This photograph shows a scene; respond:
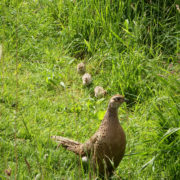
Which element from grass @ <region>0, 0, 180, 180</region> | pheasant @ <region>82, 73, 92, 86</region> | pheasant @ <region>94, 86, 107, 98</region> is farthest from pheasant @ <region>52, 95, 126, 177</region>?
pheasant @ <region>82, 73, 92, 86</region>

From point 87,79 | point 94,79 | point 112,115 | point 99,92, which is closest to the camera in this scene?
point 112,115

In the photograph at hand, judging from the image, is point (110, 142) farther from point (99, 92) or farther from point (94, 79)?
point (94, 79)

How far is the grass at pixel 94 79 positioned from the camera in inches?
150

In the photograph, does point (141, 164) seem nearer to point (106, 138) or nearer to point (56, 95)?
point (106, 138)

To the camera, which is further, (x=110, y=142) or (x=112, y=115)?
(x=112, y=115)

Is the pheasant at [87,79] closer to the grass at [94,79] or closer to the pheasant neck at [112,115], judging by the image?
the grass at [94,79]

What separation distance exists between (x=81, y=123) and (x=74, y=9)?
1955 millimetres

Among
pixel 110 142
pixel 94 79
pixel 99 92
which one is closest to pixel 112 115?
pixel 110 142

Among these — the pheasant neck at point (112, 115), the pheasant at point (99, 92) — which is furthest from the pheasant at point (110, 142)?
the pheasant at point (99, 92)

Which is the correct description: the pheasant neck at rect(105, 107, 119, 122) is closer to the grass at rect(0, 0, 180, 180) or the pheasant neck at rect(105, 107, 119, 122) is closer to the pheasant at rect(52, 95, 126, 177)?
the pheasant at rect(52, 95, 126, 177)

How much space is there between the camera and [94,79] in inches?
212

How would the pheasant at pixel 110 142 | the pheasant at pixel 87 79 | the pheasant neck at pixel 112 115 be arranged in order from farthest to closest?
the pheasant at pixel 87 79, the pheasant neck at pixel 112 115, the pheasant at pixel 110 142

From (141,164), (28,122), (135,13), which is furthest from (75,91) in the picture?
(141,164)

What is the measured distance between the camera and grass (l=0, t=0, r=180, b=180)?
382 centimetres
